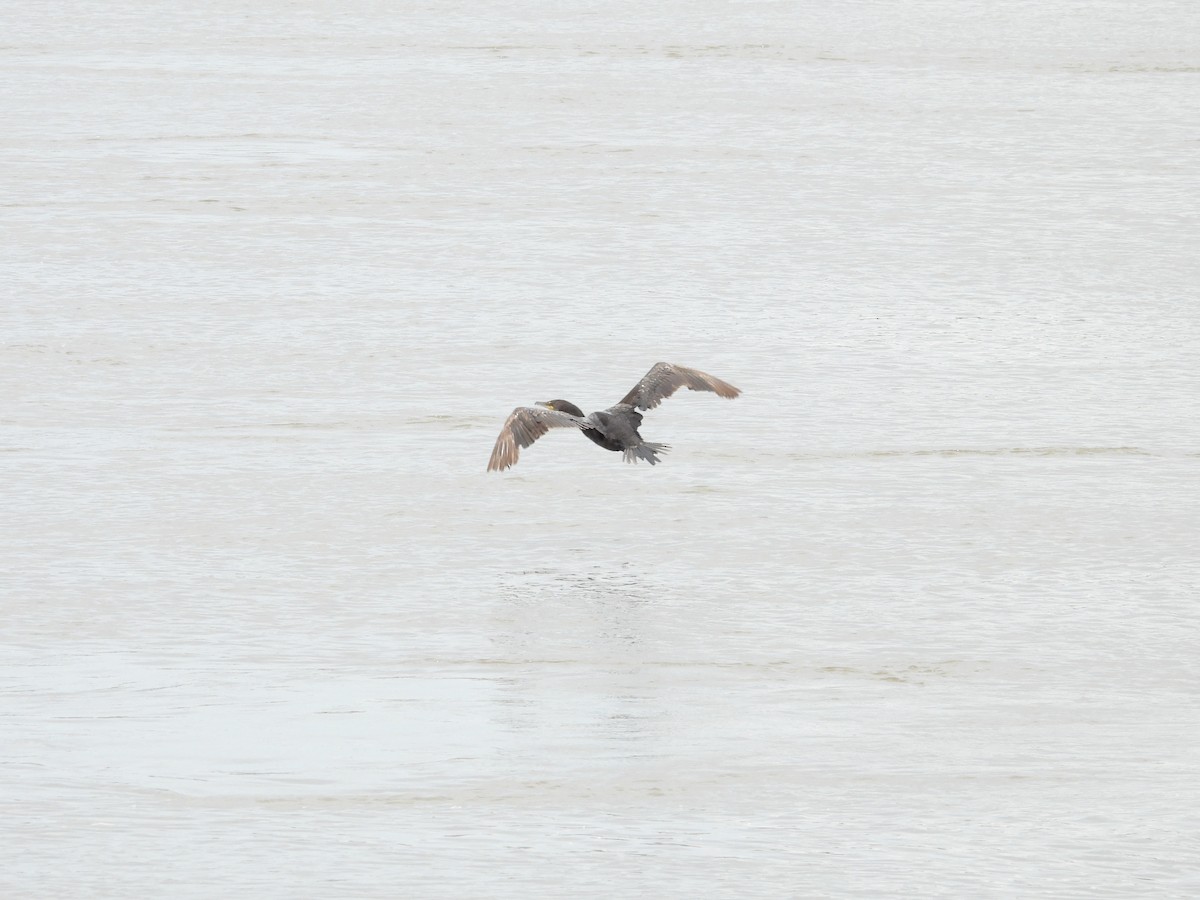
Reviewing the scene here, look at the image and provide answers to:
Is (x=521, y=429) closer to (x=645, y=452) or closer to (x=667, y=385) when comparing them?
(x=645, y=452)

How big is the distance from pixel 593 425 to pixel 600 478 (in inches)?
9.8

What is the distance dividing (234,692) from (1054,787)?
1.99 meters

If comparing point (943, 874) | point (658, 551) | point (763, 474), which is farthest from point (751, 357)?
point (943, 874)

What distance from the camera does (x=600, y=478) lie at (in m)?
8.28

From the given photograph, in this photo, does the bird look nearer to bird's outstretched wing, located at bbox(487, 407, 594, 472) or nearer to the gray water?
bird's outstretched wing, located at bbox(487, 407, 594, 472)

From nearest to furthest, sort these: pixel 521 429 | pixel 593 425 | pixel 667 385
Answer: pixel 521 429
pixel 593 425
pixel 667 385

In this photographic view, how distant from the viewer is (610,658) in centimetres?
630

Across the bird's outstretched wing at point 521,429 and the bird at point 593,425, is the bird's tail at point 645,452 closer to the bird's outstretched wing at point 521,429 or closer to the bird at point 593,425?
the bird at point 593,425

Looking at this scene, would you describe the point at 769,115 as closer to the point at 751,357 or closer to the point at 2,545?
the point at 751,357

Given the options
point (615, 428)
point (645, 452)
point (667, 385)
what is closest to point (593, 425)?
point (615, 428)

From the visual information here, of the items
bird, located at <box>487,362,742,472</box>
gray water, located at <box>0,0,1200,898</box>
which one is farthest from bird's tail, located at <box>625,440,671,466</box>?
gray water, located at <box>0,0,1200,898</box>

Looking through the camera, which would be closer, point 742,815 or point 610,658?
point 742,815

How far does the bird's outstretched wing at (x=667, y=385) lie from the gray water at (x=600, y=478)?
0.53 ft

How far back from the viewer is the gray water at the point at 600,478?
5.18 m
